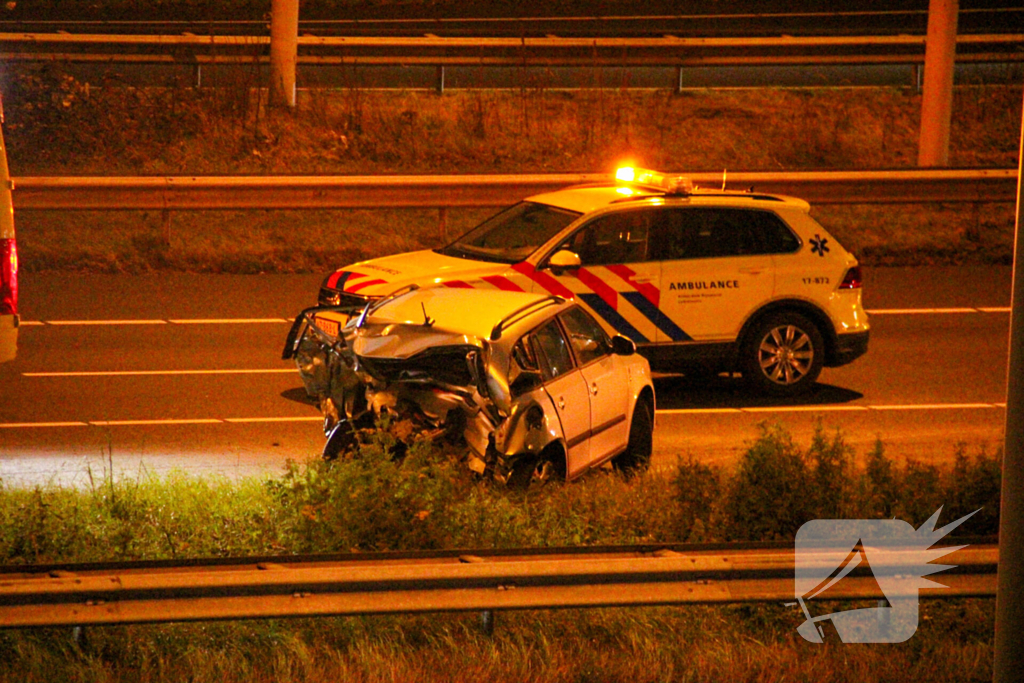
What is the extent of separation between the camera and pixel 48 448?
977 cm

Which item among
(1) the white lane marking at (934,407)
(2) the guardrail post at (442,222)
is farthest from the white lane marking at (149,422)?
(2) the guardrail post at (442,222)

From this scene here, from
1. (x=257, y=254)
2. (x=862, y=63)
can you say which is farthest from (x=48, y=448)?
(x=862, y=63)

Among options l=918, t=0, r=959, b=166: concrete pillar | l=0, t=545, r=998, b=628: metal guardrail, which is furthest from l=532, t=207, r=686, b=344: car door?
l=918, t=0, r=959, b=166: concrete pillar

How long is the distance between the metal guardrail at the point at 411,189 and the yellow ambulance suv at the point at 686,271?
392 centimetres

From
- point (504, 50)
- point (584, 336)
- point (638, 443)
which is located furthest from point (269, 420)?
point (504, 50)

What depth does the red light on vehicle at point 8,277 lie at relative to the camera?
8.28 m

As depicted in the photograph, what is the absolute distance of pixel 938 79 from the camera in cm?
1938

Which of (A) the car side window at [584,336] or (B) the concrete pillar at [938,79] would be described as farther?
(B) the concrete pillar at [938,79]

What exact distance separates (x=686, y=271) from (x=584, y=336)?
300 centimetres

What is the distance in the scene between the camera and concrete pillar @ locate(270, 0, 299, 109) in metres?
20.2

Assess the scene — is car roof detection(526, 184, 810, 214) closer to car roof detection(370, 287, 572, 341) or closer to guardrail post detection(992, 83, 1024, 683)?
car roof detection(370, 287, 572, 341)

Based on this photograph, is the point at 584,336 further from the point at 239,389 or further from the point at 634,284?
the point at 239,389

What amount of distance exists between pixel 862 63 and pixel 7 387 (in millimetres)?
17343

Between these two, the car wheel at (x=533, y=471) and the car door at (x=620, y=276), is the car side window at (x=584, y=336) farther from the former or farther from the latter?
the car door at (x=620, y=276)
